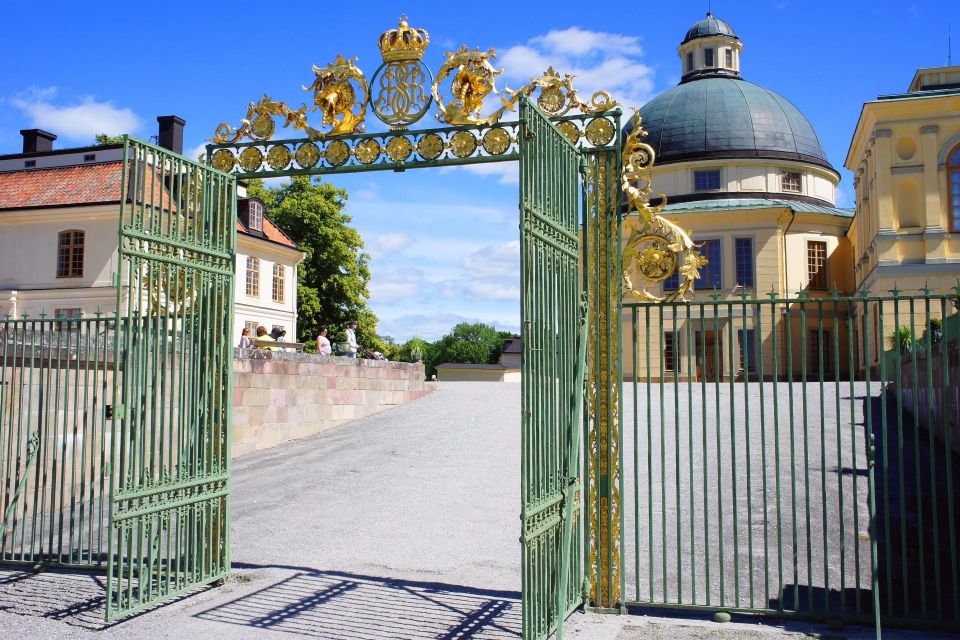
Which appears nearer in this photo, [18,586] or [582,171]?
[582,171]

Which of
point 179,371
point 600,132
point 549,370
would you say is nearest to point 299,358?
point 179,371

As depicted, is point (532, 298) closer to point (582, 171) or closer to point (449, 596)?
point (582, 171)

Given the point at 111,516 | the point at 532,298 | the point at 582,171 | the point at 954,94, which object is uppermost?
the point at 954,94

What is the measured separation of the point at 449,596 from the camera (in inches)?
295

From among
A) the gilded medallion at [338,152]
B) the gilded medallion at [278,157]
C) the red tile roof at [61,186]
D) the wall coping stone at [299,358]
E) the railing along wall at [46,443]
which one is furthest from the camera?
the red tile roof at [61,186]

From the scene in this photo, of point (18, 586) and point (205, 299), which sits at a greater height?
point (205, 299)

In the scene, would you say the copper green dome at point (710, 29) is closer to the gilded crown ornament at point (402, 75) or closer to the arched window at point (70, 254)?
the arched window at point (70, 254)

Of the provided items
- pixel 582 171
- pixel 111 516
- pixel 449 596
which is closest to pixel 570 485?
pixel 449 596

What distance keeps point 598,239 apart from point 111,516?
14.4 ft

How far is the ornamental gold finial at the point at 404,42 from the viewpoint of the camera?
734 centimetres

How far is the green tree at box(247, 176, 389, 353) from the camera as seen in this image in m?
39.0

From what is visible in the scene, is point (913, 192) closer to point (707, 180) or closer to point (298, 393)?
point (707, 180)

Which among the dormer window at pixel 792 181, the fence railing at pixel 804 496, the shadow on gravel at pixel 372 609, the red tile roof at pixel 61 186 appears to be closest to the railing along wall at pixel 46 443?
the shadow on gravel at pixel 372 609

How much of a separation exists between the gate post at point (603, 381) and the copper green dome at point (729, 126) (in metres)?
33.1
